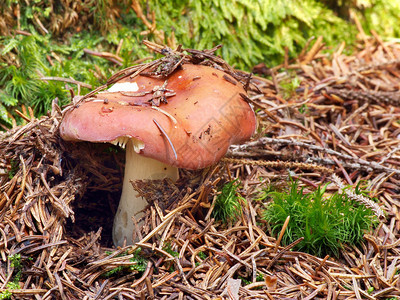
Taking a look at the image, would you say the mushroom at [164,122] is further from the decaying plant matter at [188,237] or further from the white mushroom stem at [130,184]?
the decaying plant matter at [188,237]

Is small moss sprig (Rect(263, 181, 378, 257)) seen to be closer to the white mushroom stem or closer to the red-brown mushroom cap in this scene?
the red-brown mushroom cap

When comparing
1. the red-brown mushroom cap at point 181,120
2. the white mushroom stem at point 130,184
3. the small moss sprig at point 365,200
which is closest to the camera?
the red-brown mushroom cap at point 181,120

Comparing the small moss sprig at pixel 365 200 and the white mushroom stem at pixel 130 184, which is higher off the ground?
the small moss sprig at pixel 365 200

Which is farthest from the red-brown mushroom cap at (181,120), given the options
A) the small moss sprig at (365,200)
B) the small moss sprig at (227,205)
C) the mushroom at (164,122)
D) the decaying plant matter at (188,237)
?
the small moss sprig at (365,200)

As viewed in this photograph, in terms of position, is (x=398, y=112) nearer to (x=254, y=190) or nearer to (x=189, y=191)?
(x=254, y=190)

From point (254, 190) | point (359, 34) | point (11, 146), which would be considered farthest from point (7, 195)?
point (359, 34)

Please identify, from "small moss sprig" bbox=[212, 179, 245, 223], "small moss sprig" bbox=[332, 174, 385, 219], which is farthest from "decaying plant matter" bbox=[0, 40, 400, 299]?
"small moss sprig" bbox=[332, 174, 385, 219]

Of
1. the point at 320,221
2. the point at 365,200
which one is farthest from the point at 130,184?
the point at 365,200
